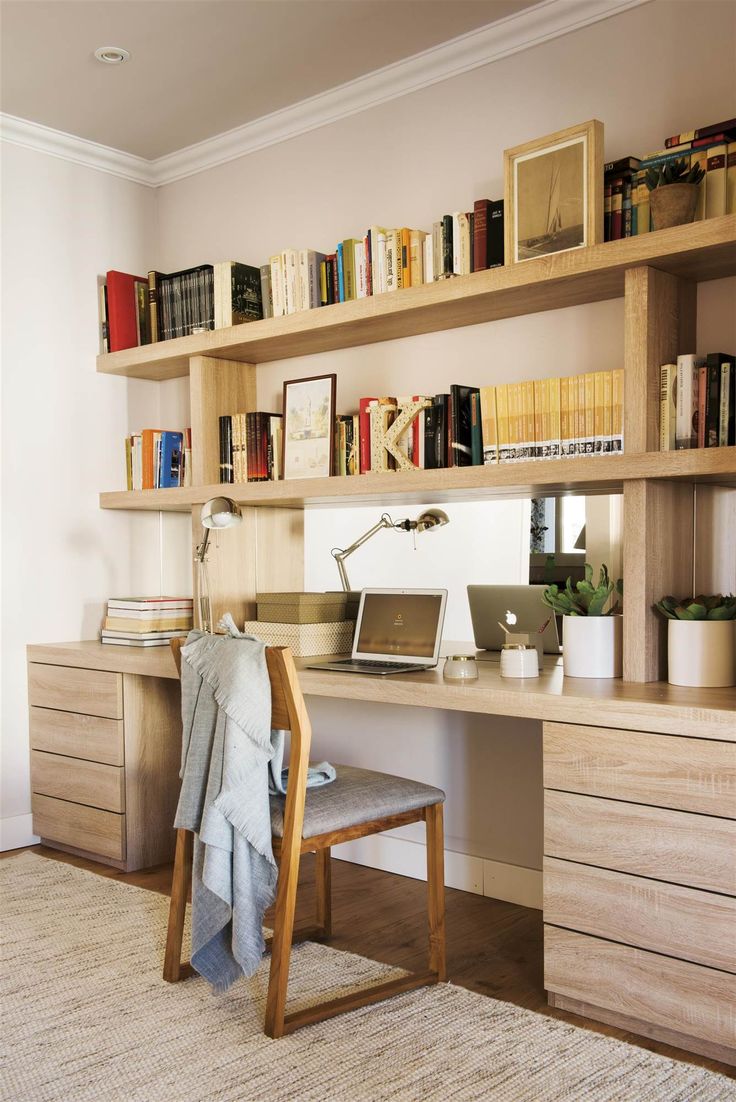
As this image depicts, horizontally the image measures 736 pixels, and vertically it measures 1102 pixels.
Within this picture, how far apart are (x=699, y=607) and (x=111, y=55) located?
232 centimetres

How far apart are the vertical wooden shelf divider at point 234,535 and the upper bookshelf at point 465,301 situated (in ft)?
0.32

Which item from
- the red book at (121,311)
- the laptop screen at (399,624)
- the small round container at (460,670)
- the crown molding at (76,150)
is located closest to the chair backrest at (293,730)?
the small round container at (460,670)

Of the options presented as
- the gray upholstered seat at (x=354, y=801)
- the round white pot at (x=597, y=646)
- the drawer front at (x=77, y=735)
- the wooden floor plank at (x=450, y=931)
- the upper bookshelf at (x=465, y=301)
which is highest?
the upper bookshelf at (x=465, y=301)

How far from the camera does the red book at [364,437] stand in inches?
119

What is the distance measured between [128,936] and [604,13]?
2.74 m

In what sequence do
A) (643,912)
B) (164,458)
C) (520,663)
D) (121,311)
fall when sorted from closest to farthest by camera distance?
(643,912) → (520,663) → (164,458) → (121,311)

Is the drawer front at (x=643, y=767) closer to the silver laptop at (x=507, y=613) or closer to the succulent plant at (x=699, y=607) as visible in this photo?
the succulent plant at (x=699, y=607)

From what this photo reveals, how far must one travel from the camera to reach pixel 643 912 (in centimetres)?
206

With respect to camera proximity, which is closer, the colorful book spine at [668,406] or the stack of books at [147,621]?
the colorful book spine at [668,406]

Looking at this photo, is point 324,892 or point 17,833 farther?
point 17,833

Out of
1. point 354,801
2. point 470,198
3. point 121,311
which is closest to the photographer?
point 354,801

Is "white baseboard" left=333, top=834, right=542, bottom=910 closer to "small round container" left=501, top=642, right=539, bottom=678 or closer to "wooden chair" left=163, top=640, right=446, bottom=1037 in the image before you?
"wooden chair" left=163, top=640, right=446, bottom=1037

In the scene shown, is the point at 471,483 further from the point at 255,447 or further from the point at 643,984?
the point at 643,984

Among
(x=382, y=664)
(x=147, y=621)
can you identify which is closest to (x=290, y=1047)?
(x=382, y=664)
